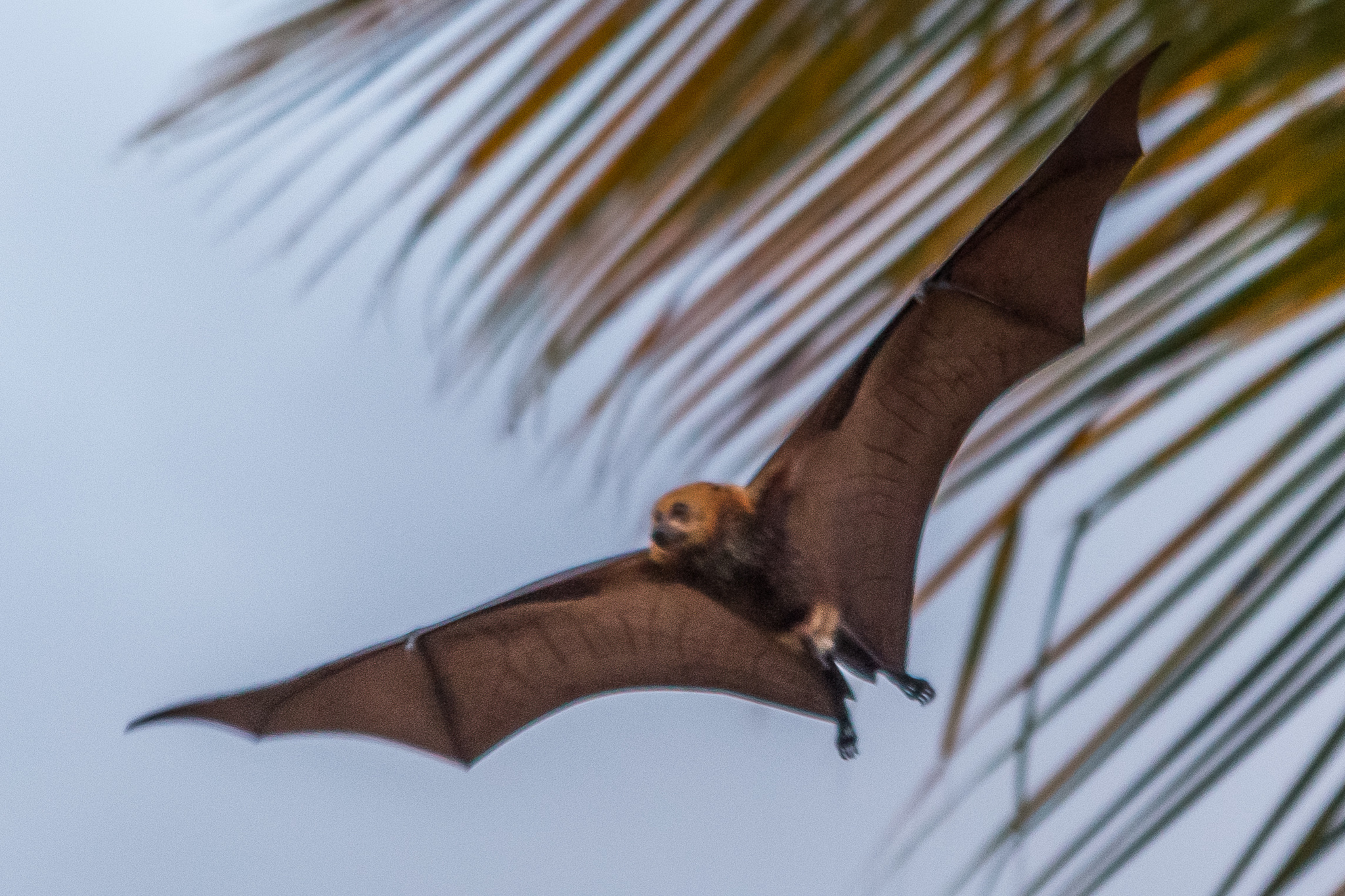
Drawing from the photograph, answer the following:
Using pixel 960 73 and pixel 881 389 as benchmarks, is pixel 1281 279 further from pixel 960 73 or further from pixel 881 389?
pixel 881 389

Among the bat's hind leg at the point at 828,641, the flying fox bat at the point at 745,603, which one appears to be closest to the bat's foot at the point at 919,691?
the flying fox bat at the point at 745,603

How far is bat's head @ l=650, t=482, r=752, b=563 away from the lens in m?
2.19

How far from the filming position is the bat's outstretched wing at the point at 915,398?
179 cm

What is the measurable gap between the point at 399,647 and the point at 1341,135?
180 centimetres

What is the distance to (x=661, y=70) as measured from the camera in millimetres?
998

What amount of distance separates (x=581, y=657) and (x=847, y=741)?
631mm

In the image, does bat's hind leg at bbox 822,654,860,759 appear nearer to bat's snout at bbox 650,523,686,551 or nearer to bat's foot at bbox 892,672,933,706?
bat's foot at bbox 892,672,933,706

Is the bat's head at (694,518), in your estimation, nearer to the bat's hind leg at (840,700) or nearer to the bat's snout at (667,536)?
the bat's snout at (667,536)

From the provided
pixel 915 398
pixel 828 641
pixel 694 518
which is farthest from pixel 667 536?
pixel 915 398

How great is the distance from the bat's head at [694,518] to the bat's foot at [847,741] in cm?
49

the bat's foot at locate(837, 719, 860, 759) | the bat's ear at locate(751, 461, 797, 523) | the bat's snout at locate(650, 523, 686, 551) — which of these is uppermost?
the bat's ear at locate(751, 461, 797, 523)

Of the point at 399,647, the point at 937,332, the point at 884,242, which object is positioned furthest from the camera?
the point at 399,647

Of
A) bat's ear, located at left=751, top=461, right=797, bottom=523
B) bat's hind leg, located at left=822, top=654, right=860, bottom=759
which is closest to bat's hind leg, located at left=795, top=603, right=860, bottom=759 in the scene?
bat's hind leg, located at left=822, top=654, right=860, bottom=759

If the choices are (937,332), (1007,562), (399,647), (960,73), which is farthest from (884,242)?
(399,647)
